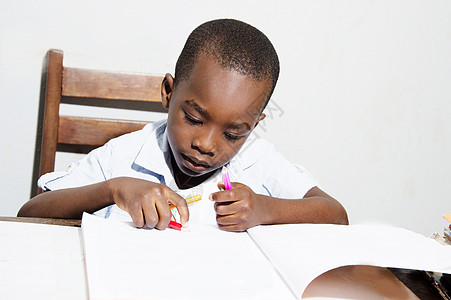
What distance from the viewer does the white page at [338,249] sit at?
1.68ft

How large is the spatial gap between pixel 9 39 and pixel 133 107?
33cm

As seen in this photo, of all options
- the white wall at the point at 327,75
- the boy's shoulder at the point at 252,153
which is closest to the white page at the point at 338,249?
the boy's shoulder at the point at 252,153

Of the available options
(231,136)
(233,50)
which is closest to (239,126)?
(231,136)

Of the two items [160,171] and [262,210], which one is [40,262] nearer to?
[262,210]

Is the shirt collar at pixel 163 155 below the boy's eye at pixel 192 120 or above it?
below

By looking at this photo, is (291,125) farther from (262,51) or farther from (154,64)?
(262,51)

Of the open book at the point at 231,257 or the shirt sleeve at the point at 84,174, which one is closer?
the open book at the point at 231,257

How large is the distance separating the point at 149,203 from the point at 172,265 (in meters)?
0.13

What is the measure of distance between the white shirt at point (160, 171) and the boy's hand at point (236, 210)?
248 mm

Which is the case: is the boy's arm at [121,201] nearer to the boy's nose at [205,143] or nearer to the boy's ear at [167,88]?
the boy's nose at [205,143]

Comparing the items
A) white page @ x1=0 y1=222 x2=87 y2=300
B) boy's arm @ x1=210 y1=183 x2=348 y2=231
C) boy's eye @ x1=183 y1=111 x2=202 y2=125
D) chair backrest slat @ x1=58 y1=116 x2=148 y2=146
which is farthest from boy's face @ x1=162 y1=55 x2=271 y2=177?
chair backrest slat @ x1=58 y1=116 x2=148 y2=146

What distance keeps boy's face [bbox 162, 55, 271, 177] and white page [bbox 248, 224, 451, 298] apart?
0.18 meters

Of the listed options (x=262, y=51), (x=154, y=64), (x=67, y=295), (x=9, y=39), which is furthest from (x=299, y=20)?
(x=67, y=295)

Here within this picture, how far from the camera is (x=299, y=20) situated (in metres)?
1.30
